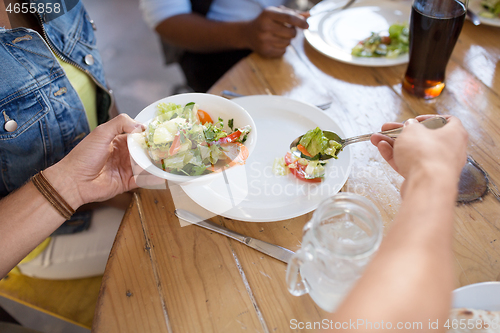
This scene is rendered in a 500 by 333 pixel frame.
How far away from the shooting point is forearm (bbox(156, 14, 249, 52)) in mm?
1537

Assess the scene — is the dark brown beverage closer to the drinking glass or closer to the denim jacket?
the drinking glass

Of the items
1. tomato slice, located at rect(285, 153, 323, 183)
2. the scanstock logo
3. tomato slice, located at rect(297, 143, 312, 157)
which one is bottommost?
tomato slice, located at rect(285, 153, 323, 183)

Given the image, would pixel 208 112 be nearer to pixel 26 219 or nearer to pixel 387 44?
pixel 26 219

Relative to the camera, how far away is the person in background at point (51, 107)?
3.25ft

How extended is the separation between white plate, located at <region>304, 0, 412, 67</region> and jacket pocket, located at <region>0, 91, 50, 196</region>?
0.98 meters

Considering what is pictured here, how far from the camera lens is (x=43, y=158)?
1095 millimetres

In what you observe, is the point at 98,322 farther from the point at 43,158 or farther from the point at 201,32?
the point at 201,32

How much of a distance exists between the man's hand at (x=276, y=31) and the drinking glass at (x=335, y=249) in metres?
0.83

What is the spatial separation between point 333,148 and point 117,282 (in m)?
0.63

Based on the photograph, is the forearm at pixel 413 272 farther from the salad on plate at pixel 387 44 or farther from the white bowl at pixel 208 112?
the salad on plate at pixel 387 44

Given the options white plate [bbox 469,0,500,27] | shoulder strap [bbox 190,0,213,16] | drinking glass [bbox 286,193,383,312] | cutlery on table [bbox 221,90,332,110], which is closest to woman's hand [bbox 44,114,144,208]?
cutlery on table [bbox 221,90,332,110]

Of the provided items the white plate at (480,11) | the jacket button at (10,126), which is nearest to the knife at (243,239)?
the jacket button at (10,126)

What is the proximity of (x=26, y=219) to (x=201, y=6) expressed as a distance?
1.30m

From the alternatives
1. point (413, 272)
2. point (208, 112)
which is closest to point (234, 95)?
point (208, 112)
